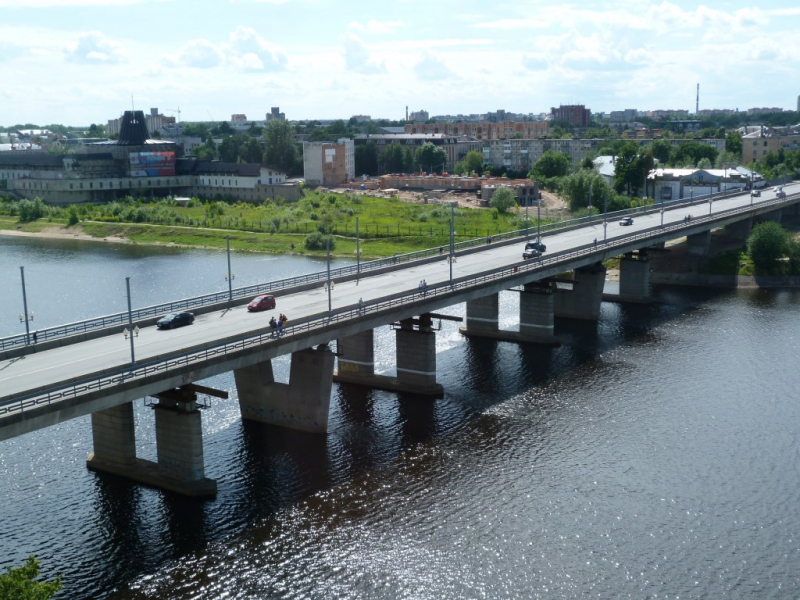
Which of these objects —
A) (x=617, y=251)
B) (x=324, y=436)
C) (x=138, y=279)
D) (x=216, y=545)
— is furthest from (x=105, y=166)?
(x=216, y=545)

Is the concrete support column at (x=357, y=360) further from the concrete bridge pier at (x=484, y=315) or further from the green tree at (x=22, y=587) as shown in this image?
the green tree at (x=22, y=587)

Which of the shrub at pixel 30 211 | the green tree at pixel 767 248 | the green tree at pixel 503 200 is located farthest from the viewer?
the shrub at pixel 30 211

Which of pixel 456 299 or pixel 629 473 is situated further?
pixel 456 299

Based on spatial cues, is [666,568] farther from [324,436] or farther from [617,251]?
[617,251]

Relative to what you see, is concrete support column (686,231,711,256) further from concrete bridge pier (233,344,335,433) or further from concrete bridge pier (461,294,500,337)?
concrete bridge pier (233,344,335,433)

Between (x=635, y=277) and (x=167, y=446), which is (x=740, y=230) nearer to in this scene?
(x=635, y=277)

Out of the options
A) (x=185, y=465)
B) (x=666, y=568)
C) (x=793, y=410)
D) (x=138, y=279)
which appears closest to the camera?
(x=666, y=568)

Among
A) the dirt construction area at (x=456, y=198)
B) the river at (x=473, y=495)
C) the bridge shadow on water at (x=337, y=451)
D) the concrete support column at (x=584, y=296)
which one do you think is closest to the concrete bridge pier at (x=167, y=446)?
the bridge shadow on water at (x=337, y=451)
